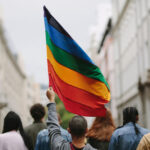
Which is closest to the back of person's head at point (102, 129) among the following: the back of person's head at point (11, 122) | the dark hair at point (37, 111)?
the dark hair at point (37, 111)

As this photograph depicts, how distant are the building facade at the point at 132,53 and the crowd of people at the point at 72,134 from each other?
19.6 metres

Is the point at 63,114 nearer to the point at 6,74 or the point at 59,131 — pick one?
the point at 6,74

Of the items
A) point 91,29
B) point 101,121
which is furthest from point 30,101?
point 101,121

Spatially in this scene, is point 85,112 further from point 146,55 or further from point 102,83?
point 146,55

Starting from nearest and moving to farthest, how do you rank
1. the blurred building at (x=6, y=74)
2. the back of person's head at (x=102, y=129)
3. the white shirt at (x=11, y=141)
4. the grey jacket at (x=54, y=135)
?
the grey jacket at (x=54, y=135) → the white shirt at (x=11, y=141) → the back of person's head at (x=102, y=129) → the blurred building at (x=6, y=74)

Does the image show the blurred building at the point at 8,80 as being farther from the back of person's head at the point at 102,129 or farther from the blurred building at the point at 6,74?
the back of person's head at the point at 102,129

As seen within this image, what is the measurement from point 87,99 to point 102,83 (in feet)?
0.88

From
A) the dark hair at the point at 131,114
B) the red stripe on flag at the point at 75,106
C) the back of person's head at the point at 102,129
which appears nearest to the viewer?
the red stripe on flag at the point at 75,106

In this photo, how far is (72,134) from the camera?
493cm

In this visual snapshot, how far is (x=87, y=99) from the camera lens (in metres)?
5.61

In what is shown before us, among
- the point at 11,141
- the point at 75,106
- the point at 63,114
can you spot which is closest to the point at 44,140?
the point at 11,141

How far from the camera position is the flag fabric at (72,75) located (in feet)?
18.2

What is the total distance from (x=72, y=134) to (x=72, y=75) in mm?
1132

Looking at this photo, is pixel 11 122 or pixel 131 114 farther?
pixel 131 114
